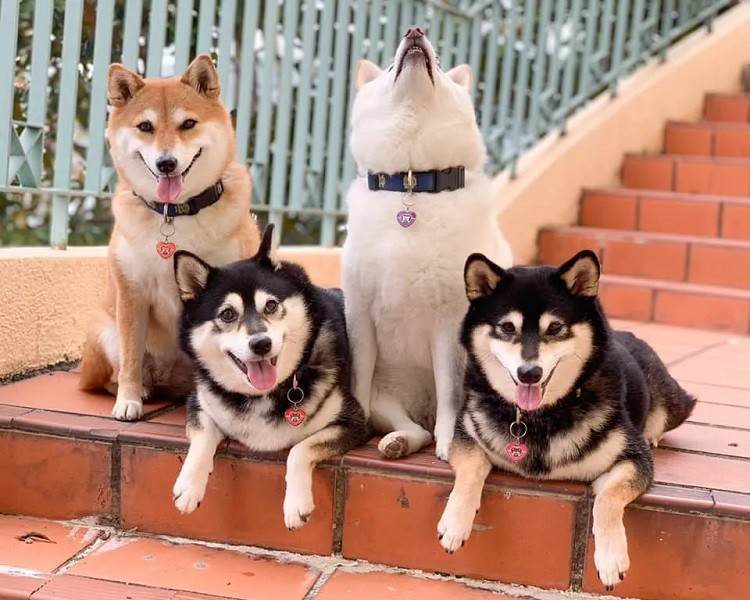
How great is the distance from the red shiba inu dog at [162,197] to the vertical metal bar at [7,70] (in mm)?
497

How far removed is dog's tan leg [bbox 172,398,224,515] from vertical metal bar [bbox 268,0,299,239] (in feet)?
6.66

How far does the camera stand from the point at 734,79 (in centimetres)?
715

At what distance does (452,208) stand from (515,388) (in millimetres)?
615

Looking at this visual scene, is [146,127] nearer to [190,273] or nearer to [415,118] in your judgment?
[190,273]

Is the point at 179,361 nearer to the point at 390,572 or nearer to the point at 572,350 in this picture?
the point at 390,572

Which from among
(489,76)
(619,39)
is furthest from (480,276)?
(619,39)

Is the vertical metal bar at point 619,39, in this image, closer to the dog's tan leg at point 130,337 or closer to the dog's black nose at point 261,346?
the dog's tan leg at point 130,337

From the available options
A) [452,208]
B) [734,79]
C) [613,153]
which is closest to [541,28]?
[613,153]

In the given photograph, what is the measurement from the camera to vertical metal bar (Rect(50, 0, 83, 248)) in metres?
3.28

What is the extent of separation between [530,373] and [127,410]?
133 centimetres

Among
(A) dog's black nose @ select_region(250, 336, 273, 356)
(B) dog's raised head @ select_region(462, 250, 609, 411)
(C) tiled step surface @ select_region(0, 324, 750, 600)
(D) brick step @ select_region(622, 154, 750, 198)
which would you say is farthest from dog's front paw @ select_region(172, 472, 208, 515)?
(D) brick step @ select_region(622, 154, 750, 198)

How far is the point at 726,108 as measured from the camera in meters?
6.72

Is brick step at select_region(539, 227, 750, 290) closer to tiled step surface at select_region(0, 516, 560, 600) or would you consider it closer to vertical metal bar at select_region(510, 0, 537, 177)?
vertical metal bar at select_region(510, 0, 537, 177)

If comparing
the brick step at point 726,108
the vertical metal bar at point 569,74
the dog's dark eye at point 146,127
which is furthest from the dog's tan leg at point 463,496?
the brick step at point 726,108
